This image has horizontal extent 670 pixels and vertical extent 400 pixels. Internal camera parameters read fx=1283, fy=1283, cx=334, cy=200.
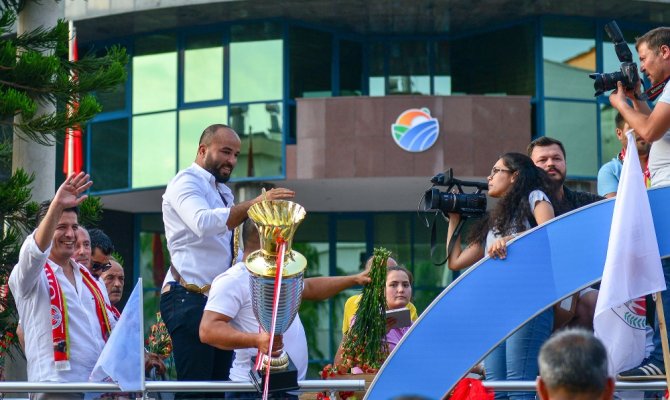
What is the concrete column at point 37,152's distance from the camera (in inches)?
428

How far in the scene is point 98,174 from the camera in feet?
72.6

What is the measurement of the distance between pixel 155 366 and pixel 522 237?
2493 millimetres

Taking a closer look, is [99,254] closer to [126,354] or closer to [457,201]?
[126,354]

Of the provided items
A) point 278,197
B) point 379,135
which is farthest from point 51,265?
point 379,135

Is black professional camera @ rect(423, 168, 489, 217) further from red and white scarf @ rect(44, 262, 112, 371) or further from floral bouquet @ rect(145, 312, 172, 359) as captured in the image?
floral bouquet @ rect(145, 312, 172, 359)

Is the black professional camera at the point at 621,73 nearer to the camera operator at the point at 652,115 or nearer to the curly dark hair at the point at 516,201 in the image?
the camera operator at the point at 652,115

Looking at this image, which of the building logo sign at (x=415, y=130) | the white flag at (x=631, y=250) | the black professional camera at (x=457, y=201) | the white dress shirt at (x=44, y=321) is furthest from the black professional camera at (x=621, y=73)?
the building logo sign at (x=415, y=130)

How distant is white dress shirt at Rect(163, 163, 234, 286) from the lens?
6.74m

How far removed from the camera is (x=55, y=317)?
6316 millimetres

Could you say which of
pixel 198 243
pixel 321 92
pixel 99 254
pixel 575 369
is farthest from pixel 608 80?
pixel 321 92

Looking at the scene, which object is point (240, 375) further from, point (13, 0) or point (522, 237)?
point (13, 0)

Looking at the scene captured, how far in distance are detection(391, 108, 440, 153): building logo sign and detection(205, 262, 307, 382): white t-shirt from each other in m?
13.9

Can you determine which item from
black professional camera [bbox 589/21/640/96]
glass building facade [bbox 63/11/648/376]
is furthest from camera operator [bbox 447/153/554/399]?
glass building facade [bbox 63/11/648/376]

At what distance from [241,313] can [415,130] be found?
1415cm
